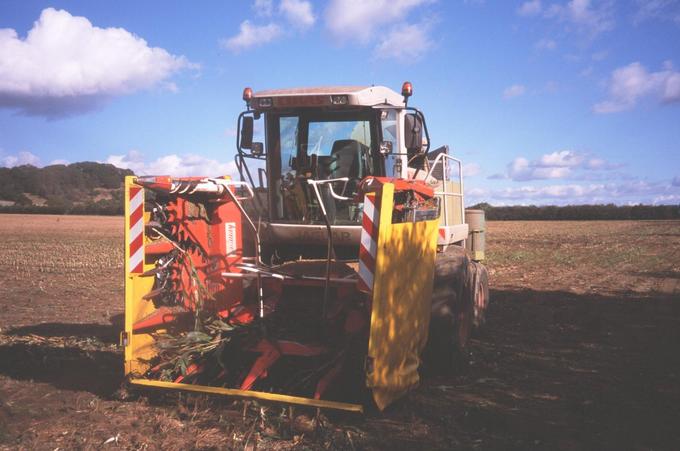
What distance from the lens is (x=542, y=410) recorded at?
496 centimetres

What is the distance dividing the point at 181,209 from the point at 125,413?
1891 millimetres

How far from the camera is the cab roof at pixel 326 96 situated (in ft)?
20.0

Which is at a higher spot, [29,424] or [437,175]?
[437,175]

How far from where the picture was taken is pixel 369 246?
465 centimetres

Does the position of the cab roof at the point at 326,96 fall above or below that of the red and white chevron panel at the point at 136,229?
above

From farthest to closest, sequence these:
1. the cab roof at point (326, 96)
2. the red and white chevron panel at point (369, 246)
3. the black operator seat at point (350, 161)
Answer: the black operator seat at point (350, 161) → the cab roof at point (326, 96) → the red and white chevron panel at point (369, 246)

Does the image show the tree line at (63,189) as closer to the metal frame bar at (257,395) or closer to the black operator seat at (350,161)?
the black operator seat at (350,161)

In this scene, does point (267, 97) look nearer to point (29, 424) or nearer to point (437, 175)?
point (437, 175)

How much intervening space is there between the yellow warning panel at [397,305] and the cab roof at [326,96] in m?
1.55

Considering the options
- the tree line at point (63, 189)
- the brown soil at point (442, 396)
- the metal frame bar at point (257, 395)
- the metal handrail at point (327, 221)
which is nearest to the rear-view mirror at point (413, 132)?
the metal handrail at point (327, 221)

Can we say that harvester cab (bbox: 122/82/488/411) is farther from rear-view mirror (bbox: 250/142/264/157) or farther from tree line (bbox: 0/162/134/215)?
tree line (bbox: 0/162/134/215)

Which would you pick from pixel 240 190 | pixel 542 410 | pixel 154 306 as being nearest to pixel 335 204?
pixel 240 190

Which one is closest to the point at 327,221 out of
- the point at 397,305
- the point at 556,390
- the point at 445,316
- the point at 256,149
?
the point at 397,305

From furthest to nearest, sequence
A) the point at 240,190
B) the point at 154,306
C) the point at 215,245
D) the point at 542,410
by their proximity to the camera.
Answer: the point at 240,190
the point at 215,245
the point at 154,306
the point at 542,410
